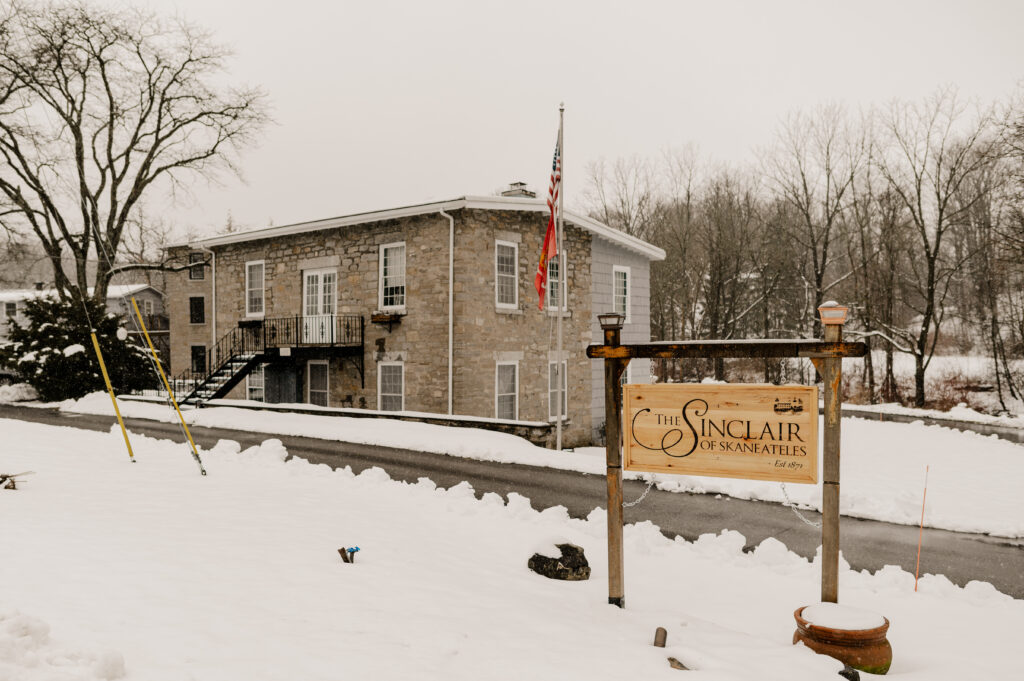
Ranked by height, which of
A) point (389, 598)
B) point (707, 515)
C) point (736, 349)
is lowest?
point (707, 515)

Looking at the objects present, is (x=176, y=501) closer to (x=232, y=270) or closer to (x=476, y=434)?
(x=476, y=434)

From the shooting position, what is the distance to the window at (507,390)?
1842cm

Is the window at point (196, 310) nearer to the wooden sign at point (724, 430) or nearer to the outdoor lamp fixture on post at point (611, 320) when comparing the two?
the outdoor lamp fixture on post at point (611, 320)

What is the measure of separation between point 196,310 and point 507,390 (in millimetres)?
17609

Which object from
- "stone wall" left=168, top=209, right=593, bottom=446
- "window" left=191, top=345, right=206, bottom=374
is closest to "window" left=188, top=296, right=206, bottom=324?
"window" left=191, top=345, right=206, bottom=374

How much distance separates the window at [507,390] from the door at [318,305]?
17.7 feet

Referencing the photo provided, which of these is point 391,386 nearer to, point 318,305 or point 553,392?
point 318,305

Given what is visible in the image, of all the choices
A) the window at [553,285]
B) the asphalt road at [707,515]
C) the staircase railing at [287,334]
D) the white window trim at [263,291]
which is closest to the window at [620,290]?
the window at [553,285]

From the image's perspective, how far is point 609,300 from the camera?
21.7 metres

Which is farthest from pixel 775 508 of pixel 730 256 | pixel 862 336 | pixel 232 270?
pixel 730 256

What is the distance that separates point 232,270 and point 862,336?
2686 cm

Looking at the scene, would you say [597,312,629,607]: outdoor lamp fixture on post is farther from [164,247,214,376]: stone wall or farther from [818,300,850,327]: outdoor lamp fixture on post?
[164,247,214,376]: stone wall

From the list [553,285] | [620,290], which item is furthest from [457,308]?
[620,290]

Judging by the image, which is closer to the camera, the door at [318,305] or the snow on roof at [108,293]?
the door at [318,305]
